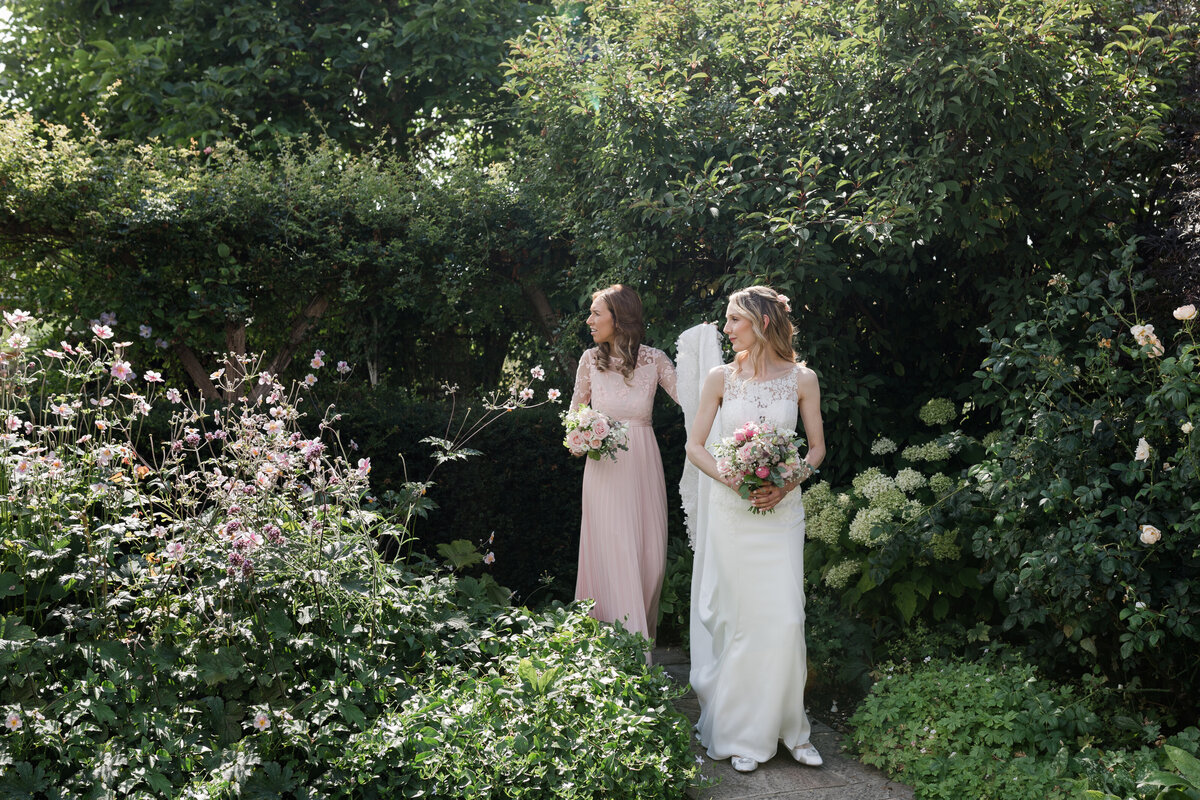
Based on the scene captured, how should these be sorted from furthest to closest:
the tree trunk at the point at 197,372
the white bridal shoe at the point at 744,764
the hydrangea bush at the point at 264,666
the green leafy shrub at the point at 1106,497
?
the tree trunk at the point at 197,372 → the white bridal shoe at the point at 744,764 → the green leafy shrub at the point at 1106,497 → the hydrangea bush at the point at 264,666

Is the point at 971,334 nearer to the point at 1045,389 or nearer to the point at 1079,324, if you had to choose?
the point at 1079,324

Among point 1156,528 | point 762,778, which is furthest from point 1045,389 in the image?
point 762,778

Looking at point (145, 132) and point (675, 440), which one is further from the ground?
point (145, 132)

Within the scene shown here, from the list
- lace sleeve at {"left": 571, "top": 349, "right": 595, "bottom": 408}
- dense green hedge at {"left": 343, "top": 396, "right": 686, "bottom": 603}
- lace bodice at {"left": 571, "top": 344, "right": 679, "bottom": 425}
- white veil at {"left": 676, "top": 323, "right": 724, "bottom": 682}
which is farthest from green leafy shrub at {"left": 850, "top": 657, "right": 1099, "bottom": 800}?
dense green hedge at {"left": 343, "top": 396, "right": 686, "bottom": 603}

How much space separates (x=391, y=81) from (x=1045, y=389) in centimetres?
884

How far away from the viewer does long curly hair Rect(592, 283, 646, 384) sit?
4.78 metres

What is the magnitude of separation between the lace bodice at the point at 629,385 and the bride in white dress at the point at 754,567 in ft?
2.45

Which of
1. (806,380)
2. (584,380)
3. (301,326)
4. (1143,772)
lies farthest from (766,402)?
(301,326)

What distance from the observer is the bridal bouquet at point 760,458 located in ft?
12.0

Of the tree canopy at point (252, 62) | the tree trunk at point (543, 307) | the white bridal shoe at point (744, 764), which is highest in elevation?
the tree canopy at point (252, 62)

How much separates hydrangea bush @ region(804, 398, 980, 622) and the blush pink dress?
34.4 inches

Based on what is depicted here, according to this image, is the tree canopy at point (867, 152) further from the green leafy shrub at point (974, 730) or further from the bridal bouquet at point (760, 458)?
the green leafy shrub at point (974, 730)

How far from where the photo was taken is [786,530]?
3854 mm

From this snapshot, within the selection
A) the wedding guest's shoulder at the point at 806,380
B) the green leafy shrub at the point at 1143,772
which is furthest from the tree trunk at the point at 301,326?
the green leafy shrub at the point at 1143,772
